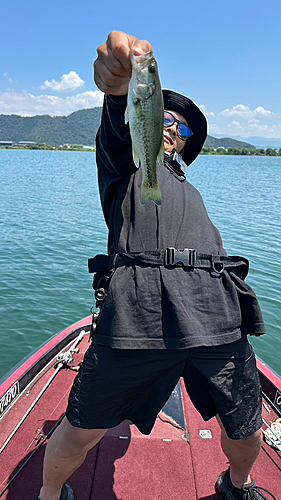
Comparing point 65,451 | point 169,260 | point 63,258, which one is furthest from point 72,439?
point 63,258

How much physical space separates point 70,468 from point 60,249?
10.9 metres

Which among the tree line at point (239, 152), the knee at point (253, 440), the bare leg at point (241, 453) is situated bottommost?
the tree line at point (239, 152)

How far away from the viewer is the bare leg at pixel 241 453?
220cm

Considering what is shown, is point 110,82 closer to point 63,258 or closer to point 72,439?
point 72,439

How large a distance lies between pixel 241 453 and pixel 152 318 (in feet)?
3.71

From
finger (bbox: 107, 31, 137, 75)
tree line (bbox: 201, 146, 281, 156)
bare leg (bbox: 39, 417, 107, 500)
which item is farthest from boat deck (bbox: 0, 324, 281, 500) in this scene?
tree line (bbox: 201, 146, 281, 156)

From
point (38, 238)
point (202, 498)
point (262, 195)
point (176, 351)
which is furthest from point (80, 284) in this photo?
point (262, 195)

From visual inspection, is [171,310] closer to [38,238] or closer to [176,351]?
[176,351]

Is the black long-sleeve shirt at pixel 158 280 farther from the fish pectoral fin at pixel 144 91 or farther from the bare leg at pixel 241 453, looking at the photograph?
the bare leg at pixel 241 453

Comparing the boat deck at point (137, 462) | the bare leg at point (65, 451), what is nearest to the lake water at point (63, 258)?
the boat deck at point (137, 462)

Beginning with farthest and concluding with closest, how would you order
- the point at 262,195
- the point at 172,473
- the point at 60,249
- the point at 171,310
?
the point at 262,195 → the point at 60,249 → the point at 172,473 → the point at 171,310

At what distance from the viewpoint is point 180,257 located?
6.29 ft

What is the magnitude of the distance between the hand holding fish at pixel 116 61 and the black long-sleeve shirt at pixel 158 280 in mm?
76

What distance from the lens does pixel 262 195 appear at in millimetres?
28062
